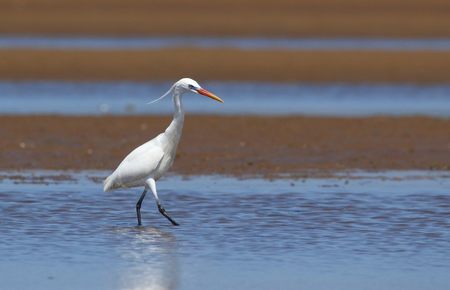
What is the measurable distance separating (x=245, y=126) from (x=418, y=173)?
4.40m

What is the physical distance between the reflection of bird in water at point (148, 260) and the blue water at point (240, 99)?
32.9ft

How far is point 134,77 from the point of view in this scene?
28875 millimetres

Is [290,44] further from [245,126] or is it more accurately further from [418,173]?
[418,173]

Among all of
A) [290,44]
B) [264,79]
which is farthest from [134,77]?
[290,44]

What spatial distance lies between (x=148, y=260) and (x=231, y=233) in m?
1.42

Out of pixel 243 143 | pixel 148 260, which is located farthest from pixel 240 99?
pixel 148 260

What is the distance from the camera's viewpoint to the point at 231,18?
A: 43.2m

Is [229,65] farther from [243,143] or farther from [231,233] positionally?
[231,233]

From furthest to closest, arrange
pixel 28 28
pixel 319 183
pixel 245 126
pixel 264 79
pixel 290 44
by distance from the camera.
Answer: pixel 28 28 < pixel 290 44 < pixel 264 79 < pixel 245 126 < pixel 319 183

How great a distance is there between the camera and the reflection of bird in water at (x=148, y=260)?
9.34 metres

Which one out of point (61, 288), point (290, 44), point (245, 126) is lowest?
point (61, 288)

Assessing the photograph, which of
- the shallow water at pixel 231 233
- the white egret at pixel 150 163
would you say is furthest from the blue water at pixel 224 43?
the white egret at pixel 150 163

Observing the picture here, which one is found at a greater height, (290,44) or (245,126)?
(290,44)

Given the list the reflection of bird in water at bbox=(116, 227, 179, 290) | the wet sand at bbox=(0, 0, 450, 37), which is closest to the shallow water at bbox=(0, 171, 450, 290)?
the reflection of bird in water at bbox=(116, 227, 179, 290)
